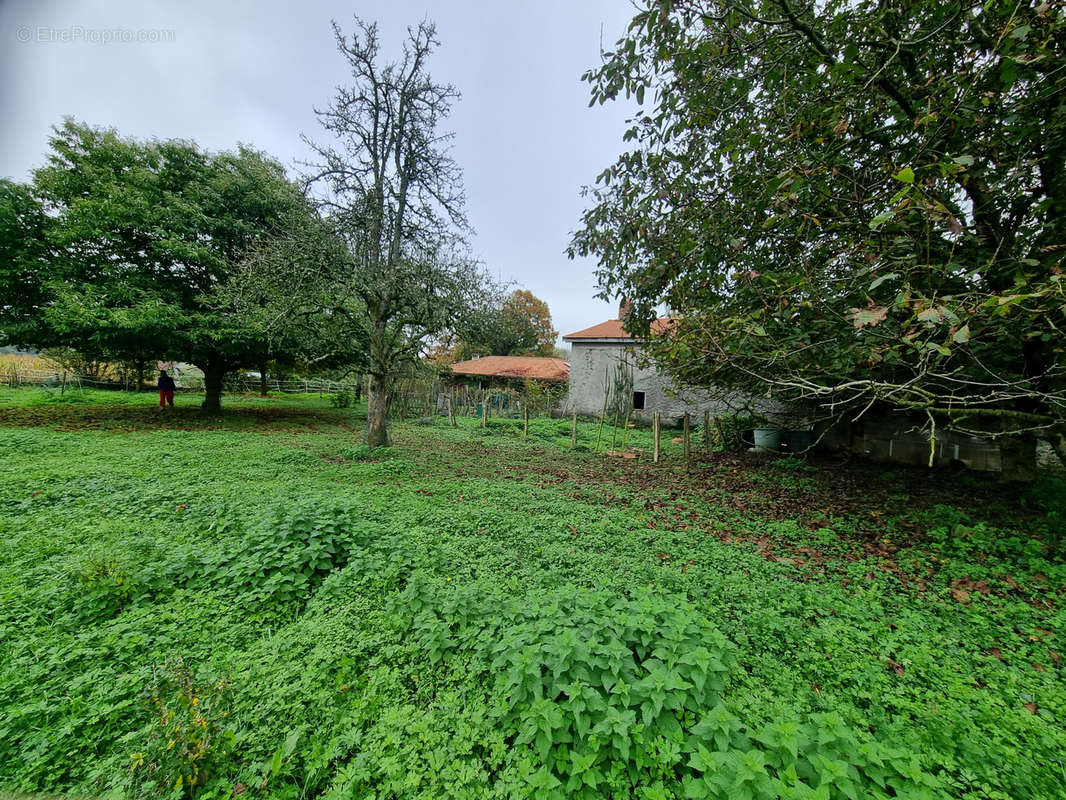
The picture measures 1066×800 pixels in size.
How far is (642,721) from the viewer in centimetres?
185

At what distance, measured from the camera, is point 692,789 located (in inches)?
58.4

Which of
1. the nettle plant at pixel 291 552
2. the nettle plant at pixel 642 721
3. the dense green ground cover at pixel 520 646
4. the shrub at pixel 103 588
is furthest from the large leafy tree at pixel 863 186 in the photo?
the shrub at pixel 103 588

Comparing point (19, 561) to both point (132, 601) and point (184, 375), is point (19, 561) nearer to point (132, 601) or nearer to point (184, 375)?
point (132, 601)

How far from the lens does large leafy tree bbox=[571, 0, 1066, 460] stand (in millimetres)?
3115

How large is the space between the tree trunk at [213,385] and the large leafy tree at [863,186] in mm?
14620

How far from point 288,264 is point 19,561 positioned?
649 centimetres

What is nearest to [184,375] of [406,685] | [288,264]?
[288,264]

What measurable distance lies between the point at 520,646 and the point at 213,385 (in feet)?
54.4

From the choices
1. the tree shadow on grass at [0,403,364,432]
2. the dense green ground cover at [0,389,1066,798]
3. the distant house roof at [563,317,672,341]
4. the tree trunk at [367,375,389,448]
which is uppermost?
the distant house roof at [563,317,672,341]

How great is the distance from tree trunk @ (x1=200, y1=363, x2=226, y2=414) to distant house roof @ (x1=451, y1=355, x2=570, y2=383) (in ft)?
45.8

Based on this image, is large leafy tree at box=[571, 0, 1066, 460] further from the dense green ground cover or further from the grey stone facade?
the grey stone facade

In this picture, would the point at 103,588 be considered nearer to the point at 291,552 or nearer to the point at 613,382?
the point at 291,552

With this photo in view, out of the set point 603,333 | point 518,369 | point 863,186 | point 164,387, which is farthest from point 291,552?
point 518,369

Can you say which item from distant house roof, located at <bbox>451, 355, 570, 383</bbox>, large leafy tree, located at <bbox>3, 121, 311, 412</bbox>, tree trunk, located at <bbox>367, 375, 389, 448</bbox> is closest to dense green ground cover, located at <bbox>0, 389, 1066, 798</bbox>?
tree trunk, located at <bbox>367, 375, 389, 448</bbox>
